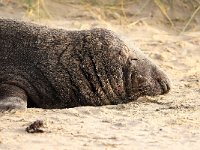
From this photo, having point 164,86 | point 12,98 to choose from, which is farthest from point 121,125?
point 164,86

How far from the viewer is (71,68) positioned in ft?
22.4

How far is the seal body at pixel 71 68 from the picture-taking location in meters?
6.71

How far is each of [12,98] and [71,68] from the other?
28.0 inches

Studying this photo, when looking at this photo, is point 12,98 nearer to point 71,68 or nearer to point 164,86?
point 71,68

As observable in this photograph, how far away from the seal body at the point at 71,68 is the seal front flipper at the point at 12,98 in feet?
0.04

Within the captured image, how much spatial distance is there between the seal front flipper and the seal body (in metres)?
0.01

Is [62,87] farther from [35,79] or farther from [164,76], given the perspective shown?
[164,76]

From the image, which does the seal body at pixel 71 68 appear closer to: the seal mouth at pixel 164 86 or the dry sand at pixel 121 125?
the seal mouth at pixel 164 86

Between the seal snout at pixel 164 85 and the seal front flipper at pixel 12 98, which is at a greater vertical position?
the seal snout at pixel 164 85

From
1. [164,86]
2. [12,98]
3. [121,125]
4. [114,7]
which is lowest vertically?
[121,125]

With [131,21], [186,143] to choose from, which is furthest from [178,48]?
[186,143]

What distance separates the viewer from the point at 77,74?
6.82 meters

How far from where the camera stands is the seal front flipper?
6.12 m

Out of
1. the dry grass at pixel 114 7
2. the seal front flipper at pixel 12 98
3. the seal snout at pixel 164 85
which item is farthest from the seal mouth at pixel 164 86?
the dry grass at pixel 114 7
